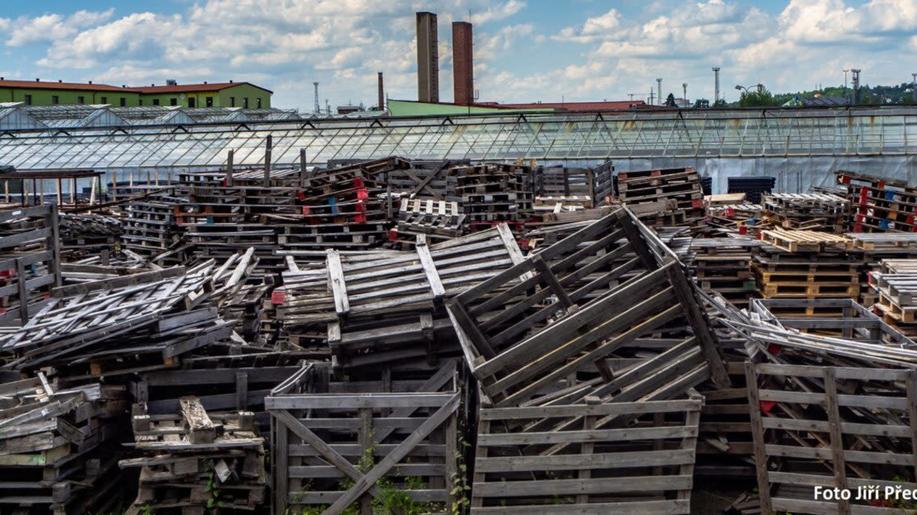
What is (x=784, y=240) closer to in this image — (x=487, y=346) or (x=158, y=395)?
(x=487, y=346)

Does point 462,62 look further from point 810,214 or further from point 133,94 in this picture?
point 133,94

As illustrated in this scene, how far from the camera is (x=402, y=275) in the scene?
11.1m

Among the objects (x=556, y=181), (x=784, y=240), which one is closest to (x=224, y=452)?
(x=784, y=240)

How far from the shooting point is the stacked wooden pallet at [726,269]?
14.6 meters

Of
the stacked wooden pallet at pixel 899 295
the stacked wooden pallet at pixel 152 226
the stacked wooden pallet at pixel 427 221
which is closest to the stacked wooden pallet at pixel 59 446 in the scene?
the stacked wooden pallet at pixel 427 221

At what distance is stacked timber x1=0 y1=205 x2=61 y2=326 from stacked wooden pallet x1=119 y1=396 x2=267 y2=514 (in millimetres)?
4453

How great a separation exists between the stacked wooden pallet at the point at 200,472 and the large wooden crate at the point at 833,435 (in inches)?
187

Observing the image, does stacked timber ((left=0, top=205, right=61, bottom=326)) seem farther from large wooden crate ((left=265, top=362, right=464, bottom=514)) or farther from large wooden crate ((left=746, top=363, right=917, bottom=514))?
large wooden crate ((left=746, top=363, right=917, bottom=514))

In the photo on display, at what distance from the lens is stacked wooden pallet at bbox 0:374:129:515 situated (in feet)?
29.2

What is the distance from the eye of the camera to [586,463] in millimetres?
8352

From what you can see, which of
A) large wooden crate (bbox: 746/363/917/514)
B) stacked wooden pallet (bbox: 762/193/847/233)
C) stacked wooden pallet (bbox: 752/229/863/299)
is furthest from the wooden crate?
stacked wooden pallet (bbox: 762/193/847/233)

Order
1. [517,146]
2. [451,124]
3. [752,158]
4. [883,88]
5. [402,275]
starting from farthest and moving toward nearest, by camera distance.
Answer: [883,88] < [451,124] < [517,146] < [752,158] < [402,275]

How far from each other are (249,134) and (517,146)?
12.9 meters

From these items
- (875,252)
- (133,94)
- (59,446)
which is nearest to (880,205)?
(875,252)
